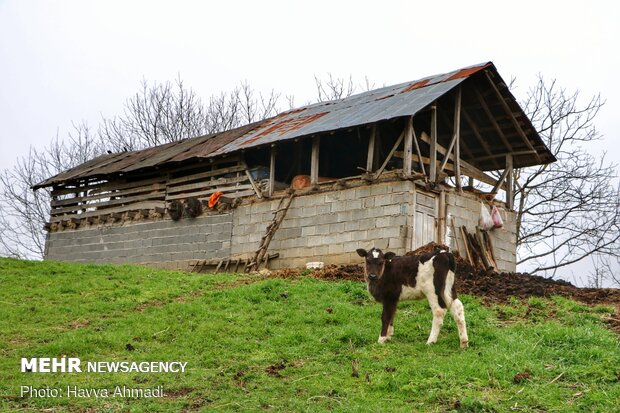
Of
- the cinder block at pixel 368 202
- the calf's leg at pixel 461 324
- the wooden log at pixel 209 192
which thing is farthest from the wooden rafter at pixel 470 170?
the calf's leg at pixel 461 324

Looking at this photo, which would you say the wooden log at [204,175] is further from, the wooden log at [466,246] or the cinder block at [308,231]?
the wooden log at [466,246]

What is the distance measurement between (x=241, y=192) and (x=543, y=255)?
1317 centimetres

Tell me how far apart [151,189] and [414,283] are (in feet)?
50.1

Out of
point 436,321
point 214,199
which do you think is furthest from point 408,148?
point 436,321

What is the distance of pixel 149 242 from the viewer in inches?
962

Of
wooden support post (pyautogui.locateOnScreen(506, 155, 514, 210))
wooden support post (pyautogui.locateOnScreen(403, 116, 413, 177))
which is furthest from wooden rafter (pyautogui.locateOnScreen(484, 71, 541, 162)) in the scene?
wooden support post (pyautogui.locateOnScreen(403, 116, 413, 177))

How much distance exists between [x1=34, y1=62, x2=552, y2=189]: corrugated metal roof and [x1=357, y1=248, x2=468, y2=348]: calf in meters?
6.72

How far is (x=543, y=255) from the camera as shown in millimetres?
29344

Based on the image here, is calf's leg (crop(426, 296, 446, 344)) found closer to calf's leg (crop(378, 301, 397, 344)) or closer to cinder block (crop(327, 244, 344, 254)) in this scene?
calf's leg (crop(378, 301, 397, 344))

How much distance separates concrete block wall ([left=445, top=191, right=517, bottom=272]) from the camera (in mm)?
19516

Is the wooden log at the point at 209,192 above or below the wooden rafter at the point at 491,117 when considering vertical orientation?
below

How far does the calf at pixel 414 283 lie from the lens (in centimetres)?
1140

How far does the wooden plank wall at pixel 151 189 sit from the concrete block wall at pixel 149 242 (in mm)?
609

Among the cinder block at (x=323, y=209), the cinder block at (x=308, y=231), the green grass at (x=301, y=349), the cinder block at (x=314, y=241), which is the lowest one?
the green grass at (x=301, y=349)
